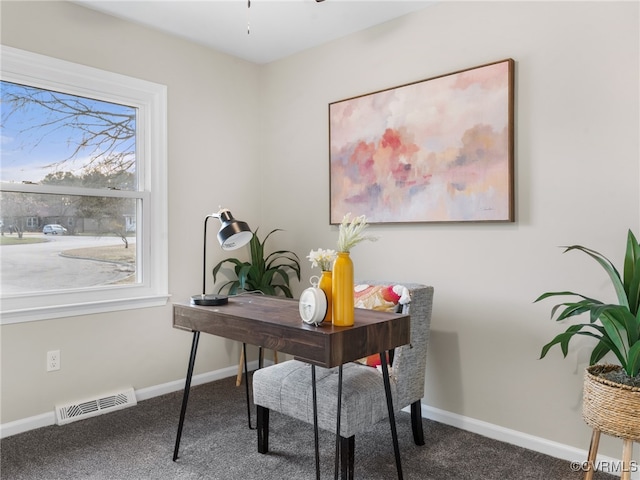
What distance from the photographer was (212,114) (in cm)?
357

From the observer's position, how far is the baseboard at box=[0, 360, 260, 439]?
101 inches

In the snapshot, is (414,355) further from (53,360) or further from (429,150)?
(53,360)

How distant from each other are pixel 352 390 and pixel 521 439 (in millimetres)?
1128

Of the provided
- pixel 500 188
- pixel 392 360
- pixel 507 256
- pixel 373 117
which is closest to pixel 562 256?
pixel 507 256

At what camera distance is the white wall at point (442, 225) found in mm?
2256

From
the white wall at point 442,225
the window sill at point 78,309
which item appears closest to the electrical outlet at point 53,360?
the white wall at point 442,225

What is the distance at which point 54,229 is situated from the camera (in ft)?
9.25

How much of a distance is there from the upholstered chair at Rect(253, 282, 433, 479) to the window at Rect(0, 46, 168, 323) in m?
1.37

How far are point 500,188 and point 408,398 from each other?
1.22m

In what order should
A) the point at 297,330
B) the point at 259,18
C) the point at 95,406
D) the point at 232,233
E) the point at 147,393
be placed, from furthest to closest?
the point at 147,393 → the point at 259,18 → the point at 95,406 → the point at 232,233 → the point at 297,330

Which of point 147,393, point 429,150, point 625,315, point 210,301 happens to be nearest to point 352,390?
point 210,301

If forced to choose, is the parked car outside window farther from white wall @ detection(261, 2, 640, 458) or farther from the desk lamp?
white wall @ detection(261, 2, 640, 458)

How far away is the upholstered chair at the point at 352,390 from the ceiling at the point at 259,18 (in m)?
1.74

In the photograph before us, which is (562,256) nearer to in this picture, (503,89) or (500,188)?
(500,188)
